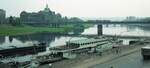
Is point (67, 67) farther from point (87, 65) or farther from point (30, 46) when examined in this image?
point (30, 46)

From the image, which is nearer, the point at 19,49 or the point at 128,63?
the point at 128,63

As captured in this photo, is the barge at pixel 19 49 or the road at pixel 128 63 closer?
the road at pixel 128 63

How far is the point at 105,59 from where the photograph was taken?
1649 inches

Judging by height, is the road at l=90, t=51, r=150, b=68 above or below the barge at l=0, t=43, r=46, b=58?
above

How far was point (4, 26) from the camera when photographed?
171250 mm

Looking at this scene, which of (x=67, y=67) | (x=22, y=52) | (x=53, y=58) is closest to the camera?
(x=67, y=67)

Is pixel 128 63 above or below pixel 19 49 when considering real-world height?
above

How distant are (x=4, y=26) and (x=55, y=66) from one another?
143m

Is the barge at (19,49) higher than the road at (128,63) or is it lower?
lower

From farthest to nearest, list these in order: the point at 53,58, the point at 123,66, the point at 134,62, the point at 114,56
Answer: the point at 53,58 → the point at 114,56 → the point at 134,62 → the point at 123,66

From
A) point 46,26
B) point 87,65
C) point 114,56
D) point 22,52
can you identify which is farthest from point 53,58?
point 46,26

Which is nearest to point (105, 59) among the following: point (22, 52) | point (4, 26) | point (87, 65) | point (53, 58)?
point (87, 65)

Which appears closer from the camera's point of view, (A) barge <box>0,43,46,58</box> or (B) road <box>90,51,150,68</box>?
(B) road <box>90,51,150,68</box>

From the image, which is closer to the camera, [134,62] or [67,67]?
[67,67]
